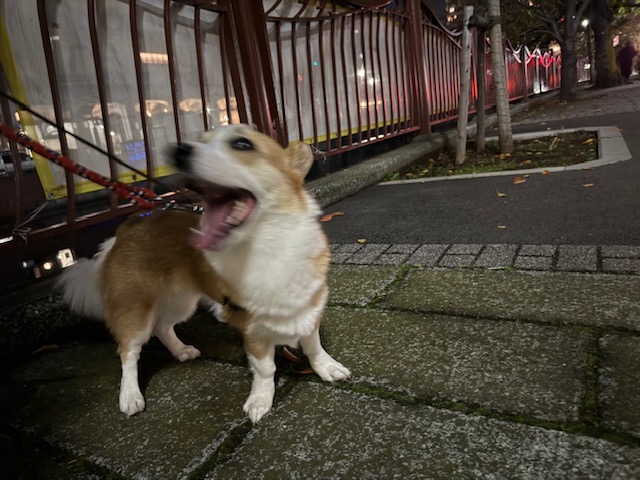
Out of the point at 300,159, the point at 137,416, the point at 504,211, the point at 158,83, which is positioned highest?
the point at 158,83

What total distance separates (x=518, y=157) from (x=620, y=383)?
4975 millimetres

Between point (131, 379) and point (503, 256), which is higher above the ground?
point (503, 256)

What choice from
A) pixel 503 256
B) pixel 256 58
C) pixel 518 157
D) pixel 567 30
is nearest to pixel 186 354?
pixel 503 256

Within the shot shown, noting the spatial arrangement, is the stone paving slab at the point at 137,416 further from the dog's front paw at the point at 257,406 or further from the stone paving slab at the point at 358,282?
the stone paving slab at the point at 358,282

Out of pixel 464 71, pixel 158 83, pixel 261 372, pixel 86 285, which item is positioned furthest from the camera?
pixel 464 71

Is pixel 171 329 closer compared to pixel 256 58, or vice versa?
pixel 171 329

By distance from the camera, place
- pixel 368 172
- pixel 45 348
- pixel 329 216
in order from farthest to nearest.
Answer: pixel 368 172 < pixel 329 216 < pixel 45 348

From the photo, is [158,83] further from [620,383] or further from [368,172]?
[620,383]

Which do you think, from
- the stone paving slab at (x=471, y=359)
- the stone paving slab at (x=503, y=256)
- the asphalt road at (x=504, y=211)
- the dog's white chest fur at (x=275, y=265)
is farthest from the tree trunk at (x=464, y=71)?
the dog's white chest fur at (x=275, y=265)

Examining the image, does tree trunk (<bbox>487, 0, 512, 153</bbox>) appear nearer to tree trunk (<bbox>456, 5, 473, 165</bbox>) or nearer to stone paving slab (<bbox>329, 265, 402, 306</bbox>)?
tree trunk (<bbox>456, 5, 473, 165</bbox>)

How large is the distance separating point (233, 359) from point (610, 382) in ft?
4.90

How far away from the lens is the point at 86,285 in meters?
1.98

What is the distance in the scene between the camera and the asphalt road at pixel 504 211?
112 inches

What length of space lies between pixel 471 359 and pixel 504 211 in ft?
7.11
